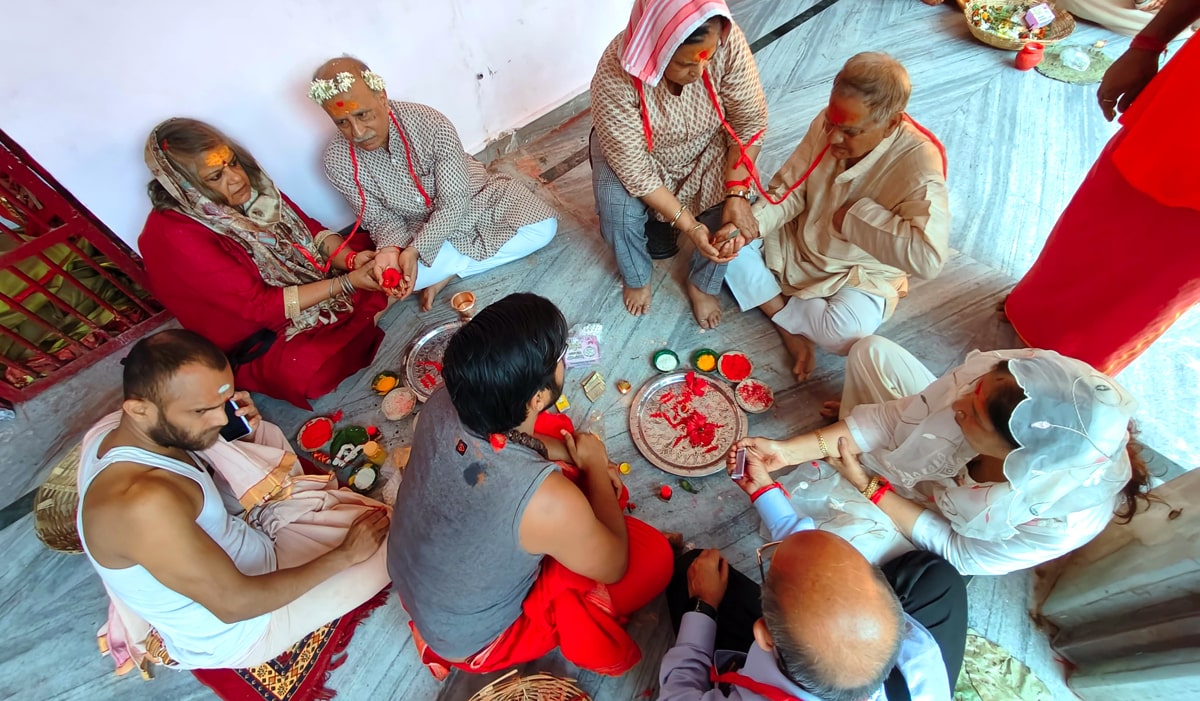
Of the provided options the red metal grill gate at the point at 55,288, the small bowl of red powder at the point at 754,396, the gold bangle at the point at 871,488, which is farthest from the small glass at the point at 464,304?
the gold bangle at the point at 871,488

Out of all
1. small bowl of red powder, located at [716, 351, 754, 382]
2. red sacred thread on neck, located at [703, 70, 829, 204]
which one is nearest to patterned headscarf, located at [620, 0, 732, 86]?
red sacred thread on neck, located at [703, 70, 829, 204]

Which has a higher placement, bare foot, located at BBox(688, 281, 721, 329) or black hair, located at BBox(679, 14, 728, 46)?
black hair, located at BBox(679, 14, 728, 46)

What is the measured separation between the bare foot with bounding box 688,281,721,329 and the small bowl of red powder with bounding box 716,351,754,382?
0.66 ft

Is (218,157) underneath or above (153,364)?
above

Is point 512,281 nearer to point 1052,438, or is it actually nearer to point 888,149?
point 888,149

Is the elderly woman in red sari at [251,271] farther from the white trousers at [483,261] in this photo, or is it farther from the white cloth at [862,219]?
the white cloth at [862,219]

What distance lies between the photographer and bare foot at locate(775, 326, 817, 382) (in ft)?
8.74

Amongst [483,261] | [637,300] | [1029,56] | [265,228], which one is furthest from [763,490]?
[1029,56]

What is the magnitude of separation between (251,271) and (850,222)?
2.37m

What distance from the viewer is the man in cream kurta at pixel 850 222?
1.97 metres

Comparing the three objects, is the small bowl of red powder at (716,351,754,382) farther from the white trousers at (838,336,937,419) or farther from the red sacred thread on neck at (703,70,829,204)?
the red sacred thread on neck at (703,70,829,204)

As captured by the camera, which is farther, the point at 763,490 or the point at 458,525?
the point at 763,490

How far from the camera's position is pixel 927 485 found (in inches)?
76.1

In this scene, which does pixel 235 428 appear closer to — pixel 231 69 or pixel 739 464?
pixel 231 69
